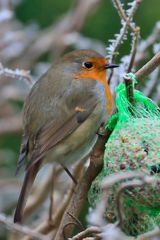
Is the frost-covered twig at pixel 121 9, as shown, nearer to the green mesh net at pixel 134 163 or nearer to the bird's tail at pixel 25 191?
the green mesh net at pixel 134 163

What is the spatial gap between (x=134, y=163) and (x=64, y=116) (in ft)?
3.33

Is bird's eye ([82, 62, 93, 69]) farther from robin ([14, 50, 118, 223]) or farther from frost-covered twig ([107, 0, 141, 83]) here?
frost-covered twig ([107, 0, 141, 83])

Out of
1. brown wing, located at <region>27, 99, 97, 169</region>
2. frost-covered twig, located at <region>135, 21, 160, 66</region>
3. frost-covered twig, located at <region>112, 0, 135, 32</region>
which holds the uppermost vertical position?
frost-covered twig, located at <region>112, 0, 135, 32</region>

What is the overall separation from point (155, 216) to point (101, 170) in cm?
33

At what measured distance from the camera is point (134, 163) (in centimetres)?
272

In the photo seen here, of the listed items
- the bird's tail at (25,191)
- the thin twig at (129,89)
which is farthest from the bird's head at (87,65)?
the thin twig at (129,89)

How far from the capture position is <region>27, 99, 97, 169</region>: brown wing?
3.45m

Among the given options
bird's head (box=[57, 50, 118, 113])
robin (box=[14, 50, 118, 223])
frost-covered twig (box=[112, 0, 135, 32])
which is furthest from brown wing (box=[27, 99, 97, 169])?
frost-covered twig (box=[112, 0, 135, 32])

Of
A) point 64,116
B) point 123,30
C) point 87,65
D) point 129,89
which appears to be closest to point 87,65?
point 87,65

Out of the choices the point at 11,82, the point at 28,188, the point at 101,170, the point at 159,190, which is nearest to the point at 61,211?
the point at 28,188

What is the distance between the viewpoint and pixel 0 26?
4.67 metres

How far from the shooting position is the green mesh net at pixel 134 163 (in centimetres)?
271

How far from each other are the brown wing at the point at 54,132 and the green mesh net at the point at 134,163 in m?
0.56

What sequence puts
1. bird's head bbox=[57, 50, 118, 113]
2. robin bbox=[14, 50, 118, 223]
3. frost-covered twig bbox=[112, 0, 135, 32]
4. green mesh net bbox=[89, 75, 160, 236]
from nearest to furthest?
1. green mesh net bbox=[89, 75, 160, 236]
2. frost-covered twig bbox=[112, 0, 135, 32]
3. robin bbox=[14, 50, 118, 223]
4. bird's head bbox=[57, 50, 118, 113]
